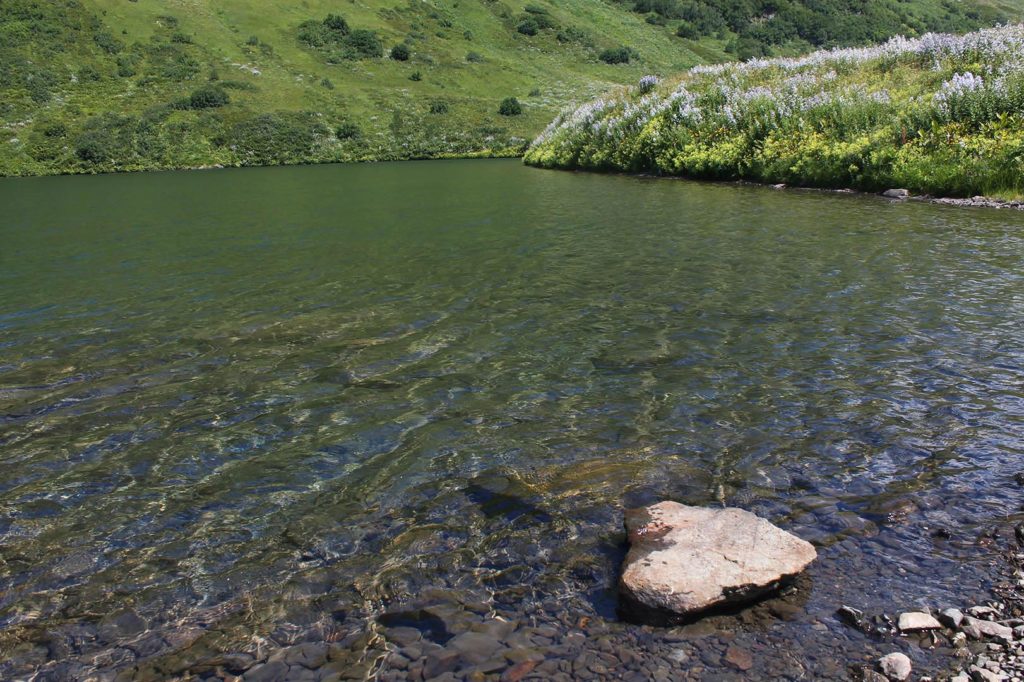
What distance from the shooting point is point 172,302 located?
12.9 meters

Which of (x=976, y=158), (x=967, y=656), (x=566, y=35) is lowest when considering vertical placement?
(x=967, y=656)

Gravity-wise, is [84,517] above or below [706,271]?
below

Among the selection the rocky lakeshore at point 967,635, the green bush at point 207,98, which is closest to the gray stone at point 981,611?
the rocky lakeshore at point 967,635

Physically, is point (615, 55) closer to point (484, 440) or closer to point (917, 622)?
point (484, 440)

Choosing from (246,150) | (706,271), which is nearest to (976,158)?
(706,271)

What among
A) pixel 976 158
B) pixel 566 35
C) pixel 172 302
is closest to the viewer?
pixel 172 302

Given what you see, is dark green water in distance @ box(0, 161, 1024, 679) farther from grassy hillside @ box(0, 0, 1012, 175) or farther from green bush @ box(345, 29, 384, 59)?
green bush @ box(345, 29, 384, 59)

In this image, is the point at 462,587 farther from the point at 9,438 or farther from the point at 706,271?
the point at 706,271

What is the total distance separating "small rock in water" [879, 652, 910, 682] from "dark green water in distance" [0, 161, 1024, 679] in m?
0.10

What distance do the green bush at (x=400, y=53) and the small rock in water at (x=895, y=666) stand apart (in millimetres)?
110942

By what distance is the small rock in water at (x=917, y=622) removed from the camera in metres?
4.32

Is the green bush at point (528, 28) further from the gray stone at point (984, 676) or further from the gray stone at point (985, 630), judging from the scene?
the gray stone at point (984, 676)

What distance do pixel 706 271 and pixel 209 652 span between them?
464 inches

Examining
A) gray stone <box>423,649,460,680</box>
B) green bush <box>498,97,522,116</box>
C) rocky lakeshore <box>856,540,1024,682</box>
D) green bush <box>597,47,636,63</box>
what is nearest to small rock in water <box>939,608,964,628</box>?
rocky lakeshore <box>856,540,1024,682</box>
